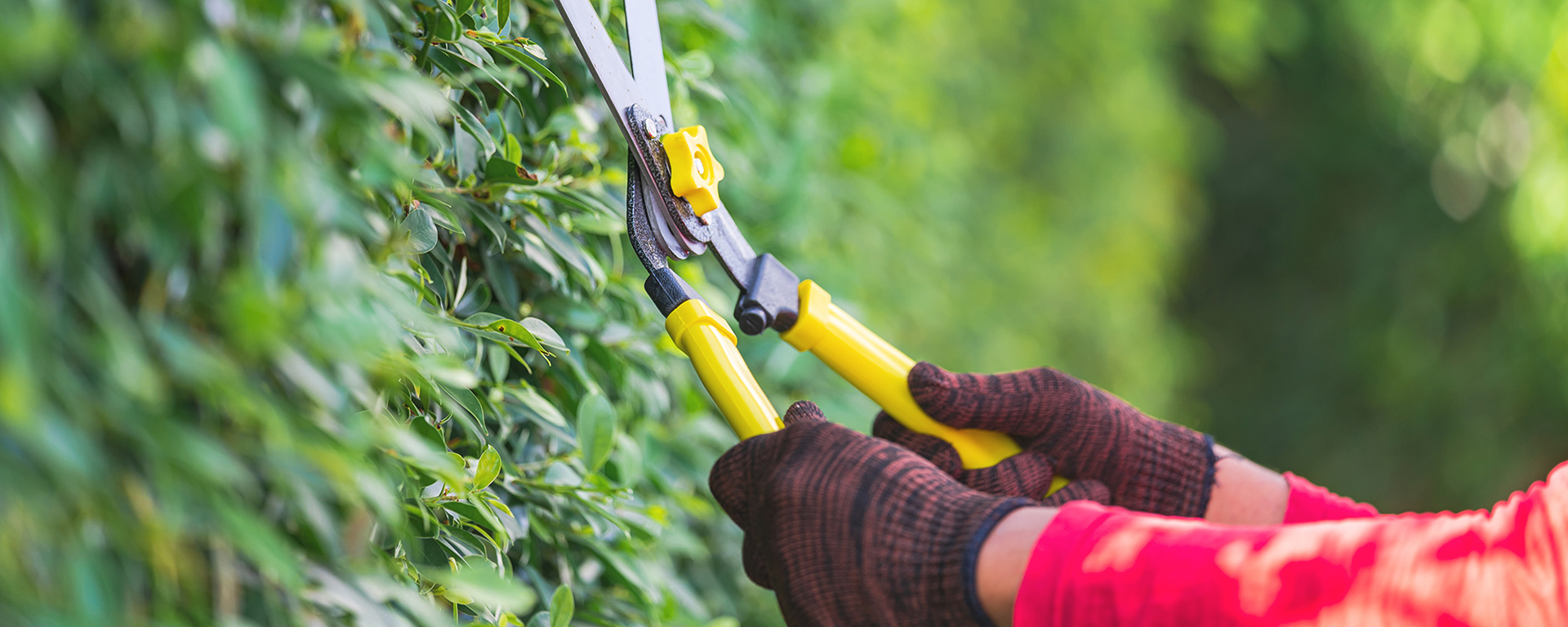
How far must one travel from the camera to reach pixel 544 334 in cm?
68

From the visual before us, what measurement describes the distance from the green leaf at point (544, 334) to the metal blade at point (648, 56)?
0.61 ft

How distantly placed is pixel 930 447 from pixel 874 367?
0.07 meters

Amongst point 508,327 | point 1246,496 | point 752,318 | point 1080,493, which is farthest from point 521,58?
point 1246,496

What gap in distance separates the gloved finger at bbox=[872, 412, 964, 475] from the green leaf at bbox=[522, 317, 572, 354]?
0.28 meters

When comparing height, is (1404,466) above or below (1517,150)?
below

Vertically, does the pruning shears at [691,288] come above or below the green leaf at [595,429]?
above

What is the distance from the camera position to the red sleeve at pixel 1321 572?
1.70ft

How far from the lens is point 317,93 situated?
42 centimetres

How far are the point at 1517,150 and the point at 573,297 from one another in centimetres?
365

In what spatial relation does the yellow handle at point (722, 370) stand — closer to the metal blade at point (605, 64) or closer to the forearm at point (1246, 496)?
the metal blade at point (605, 64)

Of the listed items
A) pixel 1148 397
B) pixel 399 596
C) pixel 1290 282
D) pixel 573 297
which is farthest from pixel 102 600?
pixel 1290 282

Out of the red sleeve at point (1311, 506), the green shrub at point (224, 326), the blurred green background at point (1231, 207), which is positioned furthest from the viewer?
the blurred green background at point (1231, 207)

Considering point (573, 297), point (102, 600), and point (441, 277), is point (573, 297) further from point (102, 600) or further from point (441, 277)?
point (102, 600)

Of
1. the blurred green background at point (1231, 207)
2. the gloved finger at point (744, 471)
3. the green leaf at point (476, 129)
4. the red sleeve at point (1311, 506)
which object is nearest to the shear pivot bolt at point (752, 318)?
the gloved finger at point (744, 471)
